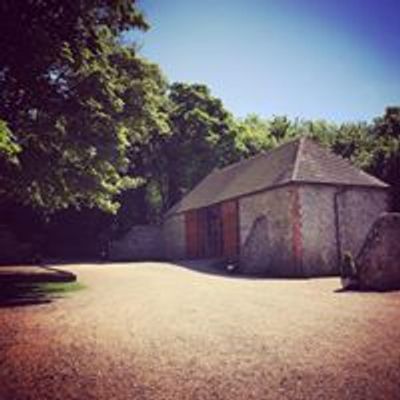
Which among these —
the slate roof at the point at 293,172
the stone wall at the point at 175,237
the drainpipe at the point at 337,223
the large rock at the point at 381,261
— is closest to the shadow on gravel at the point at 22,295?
the large rock at the point at 381,261

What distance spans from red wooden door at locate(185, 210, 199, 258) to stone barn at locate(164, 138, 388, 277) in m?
5.29

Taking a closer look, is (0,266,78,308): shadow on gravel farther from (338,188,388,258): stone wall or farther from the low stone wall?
the low stone wall

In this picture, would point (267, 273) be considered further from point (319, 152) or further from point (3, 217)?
point (3, 217)

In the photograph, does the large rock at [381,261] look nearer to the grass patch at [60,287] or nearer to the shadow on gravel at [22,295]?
the grass patch at [60,287]

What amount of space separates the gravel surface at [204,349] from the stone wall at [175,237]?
2319cm

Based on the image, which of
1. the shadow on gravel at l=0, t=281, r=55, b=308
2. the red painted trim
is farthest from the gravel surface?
the red painted trim

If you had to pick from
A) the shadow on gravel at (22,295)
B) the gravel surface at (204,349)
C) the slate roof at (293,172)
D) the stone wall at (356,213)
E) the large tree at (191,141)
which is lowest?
the gravel surface at (204,349)

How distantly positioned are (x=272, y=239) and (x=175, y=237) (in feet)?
51.5

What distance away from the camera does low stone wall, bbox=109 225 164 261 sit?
3744 cm

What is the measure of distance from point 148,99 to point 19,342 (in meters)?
12.3

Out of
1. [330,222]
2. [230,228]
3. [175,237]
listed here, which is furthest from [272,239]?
Answer: [175,237]

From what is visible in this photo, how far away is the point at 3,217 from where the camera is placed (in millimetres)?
35219

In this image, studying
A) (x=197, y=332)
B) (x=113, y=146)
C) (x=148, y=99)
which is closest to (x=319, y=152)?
(x=148, y=99)

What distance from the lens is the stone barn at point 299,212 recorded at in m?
20.6
